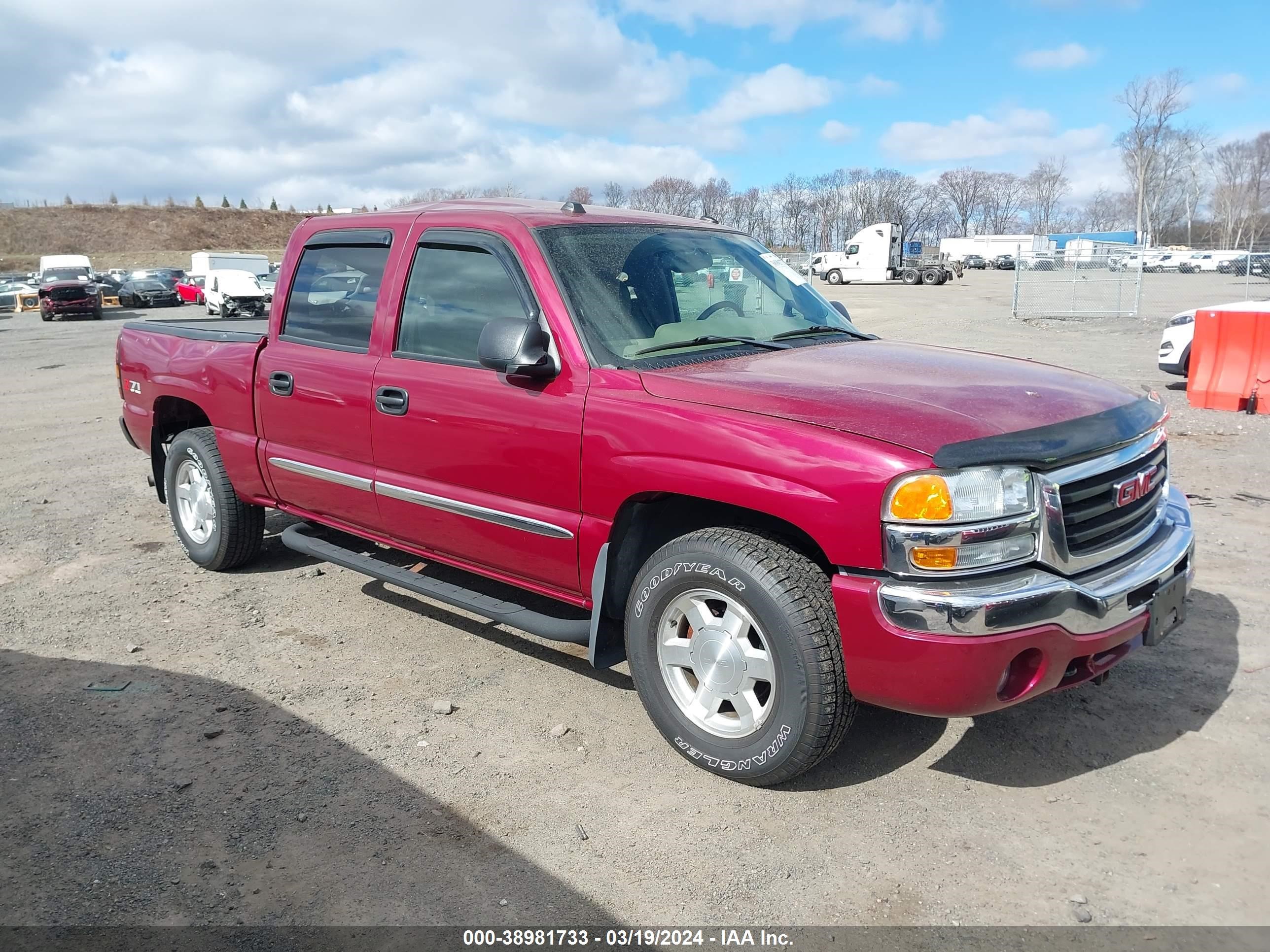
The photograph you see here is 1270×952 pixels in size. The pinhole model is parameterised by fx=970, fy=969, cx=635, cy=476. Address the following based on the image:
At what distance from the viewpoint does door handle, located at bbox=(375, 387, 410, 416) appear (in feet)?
13.6

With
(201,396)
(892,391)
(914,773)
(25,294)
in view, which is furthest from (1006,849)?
(25,294)

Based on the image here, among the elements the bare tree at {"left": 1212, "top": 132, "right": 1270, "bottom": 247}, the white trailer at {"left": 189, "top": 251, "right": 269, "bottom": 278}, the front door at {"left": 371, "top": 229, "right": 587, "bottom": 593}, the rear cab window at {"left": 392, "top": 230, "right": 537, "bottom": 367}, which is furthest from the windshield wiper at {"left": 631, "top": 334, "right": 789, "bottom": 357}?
the bare tree at {"left": 1212, "top": 132, "right": 1270, "bottom": 247}

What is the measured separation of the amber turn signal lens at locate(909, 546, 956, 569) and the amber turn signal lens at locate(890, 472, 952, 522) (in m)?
0.09

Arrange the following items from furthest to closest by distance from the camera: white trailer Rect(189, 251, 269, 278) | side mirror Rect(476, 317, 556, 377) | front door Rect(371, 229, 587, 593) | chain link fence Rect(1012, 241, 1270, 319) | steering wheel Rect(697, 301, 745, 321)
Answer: white trailer Rect(189, 251, 269, 278), chain link fence Rect(1012, 241, 1270, 319), steering wheel Rect(697, 301, 745, 321), front door Rect(371, 229, 587, 593), side mirror Rect(476, 317, 556, 377)

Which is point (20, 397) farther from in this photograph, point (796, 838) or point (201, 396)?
point (796, 838)

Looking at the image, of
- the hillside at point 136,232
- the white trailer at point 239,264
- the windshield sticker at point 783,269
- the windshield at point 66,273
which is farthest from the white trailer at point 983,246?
the windshield sticker at point 783,269

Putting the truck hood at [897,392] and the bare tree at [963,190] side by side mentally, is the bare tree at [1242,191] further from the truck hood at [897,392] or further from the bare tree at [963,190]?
the truck hood at [897,392]

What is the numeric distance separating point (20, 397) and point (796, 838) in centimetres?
1480

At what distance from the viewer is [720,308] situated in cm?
418

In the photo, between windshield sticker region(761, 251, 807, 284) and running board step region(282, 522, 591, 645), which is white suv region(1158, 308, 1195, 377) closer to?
windshield sticker region(761, 251, 807, 284)

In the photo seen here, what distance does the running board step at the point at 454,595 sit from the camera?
3.78 metres

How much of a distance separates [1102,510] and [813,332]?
5.17 feet

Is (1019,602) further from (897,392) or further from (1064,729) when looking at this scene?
(1064,729)

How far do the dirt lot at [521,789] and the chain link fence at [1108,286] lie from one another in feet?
66.0
